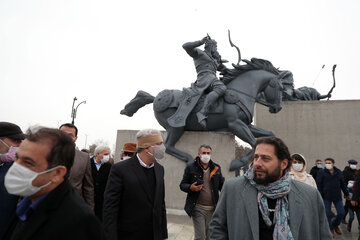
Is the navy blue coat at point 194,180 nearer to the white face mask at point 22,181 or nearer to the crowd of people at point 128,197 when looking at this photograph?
the crowd of people at point 128,197

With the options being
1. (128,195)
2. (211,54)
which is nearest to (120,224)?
(128,195)

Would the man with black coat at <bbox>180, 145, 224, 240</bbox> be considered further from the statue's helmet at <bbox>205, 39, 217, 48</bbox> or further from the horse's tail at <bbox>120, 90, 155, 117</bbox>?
the horse's tail at <bbox>120, 90, 155, 117</bbox>

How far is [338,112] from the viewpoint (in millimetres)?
10359

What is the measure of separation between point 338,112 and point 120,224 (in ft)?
34.8

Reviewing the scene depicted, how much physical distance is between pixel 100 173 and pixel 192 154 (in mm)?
3223

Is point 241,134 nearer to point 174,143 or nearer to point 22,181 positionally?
point 174,143

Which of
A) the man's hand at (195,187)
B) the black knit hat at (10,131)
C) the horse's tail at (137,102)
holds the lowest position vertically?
the man's hand at (195,187)

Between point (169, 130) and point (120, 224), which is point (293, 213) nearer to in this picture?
point (120, 224)

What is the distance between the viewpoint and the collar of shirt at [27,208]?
1317 millimetres

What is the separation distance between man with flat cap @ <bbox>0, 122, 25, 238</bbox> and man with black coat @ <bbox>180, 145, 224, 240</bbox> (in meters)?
2.35

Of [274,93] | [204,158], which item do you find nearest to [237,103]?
[274,93]

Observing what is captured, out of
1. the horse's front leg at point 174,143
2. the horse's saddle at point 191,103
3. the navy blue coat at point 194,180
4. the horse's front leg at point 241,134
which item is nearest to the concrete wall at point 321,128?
the horse's front leg at point 241,134

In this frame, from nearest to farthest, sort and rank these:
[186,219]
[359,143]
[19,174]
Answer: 1. [19,174]
2. [186,219]
3. [359,143]

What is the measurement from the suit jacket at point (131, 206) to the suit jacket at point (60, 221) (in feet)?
3.84
